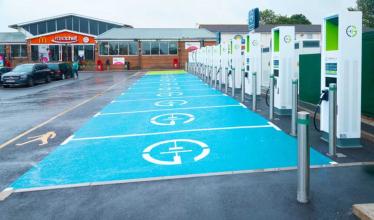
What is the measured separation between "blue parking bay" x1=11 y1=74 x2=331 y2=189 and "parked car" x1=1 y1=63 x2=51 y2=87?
17.3 metres

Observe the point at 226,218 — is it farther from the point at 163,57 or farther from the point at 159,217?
the point at 163,57

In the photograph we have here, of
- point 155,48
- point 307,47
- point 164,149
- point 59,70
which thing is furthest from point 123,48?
point 164,149

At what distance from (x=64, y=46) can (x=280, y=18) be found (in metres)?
65.2

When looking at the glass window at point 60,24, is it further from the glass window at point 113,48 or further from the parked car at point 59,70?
the parked car at point 59,70

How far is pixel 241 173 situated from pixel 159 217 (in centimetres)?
191

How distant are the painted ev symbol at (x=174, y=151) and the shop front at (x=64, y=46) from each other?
5023cm

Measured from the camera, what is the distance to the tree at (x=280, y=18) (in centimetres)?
10181

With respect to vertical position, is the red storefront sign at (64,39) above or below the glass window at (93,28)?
below

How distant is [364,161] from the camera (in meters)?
6.54

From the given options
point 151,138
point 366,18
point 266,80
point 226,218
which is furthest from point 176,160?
point 366,18

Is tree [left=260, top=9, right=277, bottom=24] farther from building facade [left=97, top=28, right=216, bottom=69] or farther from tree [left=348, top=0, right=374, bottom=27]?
building facade [left=97, top=28, right=216, bottom=69]

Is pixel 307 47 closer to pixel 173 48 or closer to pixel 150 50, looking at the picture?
pixel 173 48

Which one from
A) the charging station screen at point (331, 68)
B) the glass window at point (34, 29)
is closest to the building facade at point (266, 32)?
the glass window at point (34, 29)

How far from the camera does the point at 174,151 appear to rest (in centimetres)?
759
